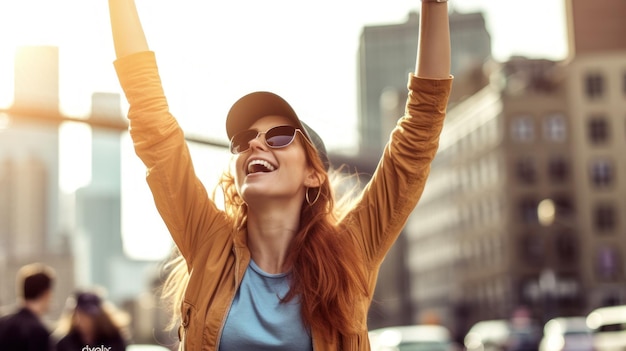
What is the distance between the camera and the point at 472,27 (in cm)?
19925

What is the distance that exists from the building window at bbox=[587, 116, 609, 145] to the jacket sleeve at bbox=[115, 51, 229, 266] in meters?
69.2

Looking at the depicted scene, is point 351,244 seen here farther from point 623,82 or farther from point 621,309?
point 623,82

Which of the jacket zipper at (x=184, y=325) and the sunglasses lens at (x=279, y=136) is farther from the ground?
the sunglasses lens at (x=279, y=136)

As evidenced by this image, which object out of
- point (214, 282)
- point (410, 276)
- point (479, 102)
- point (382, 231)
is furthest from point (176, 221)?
point (410, 276)

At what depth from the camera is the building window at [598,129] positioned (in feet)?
227

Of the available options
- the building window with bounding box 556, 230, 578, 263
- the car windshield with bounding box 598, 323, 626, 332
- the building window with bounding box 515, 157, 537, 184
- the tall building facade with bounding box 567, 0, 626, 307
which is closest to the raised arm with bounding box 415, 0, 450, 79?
the car windshield with bounding box 598, 323, 626, 332

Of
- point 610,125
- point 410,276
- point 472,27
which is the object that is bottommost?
point 410,276

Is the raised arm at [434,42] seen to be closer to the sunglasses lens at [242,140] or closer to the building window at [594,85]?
the sunglasses lens at [242,140]

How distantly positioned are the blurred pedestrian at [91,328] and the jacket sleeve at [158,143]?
330cm

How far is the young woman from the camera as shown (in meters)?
2.83

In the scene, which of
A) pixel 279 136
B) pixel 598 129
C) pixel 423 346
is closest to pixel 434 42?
pixel 279 136

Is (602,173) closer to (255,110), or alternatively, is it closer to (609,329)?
(609,329)

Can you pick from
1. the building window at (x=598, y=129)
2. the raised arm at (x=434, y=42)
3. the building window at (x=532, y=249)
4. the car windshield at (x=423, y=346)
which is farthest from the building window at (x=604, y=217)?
the raised arm at (x=434, y=42)

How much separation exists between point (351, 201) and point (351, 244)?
0.27m
